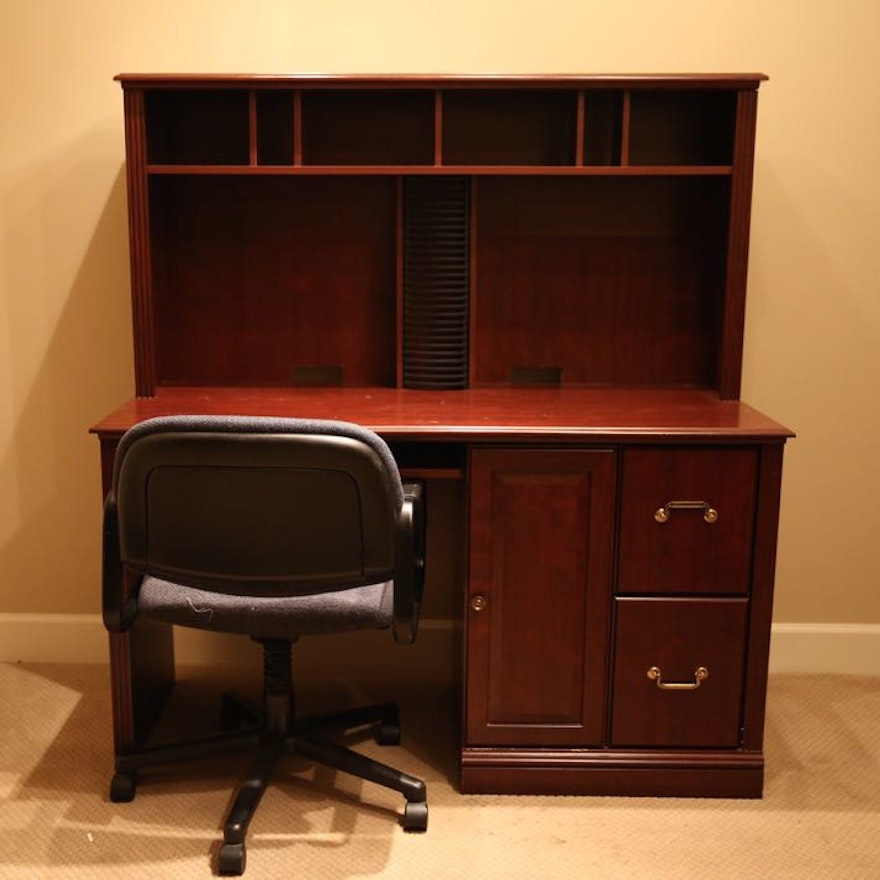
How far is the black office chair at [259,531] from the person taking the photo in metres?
1.67

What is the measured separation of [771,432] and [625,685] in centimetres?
60

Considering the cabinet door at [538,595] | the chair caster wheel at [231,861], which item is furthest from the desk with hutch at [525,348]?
the chair caster wheel at [231,861]

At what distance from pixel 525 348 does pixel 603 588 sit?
2.32 feet

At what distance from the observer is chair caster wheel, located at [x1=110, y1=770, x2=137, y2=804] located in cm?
212

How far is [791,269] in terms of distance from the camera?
2.59 meters

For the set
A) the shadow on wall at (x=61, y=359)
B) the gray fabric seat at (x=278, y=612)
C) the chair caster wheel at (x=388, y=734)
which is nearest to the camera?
the gray fabric seat at (x=278, y=612)

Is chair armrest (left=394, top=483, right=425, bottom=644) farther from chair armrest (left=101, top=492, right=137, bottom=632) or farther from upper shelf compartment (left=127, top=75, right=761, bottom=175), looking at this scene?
upper shelf compartment (left=127, top=75, right=761, bottom=175)

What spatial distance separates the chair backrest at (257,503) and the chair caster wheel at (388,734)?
714 millimetres

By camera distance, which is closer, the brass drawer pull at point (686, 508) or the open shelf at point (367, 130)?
the brass drawer pull at point (686, 508)

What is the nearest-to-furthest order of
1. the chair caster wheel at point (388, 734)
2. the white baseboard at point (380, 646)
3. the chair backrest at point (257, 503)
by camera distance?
the chair backrest at point (257, 503) < the chair caster wheel at point (388, 734) < the white baseboard at point (380, 646)

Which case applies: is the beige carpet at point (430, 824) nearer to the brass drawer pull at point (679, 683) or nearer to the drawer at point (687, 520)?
the brass drawer pull at point (679, 683)

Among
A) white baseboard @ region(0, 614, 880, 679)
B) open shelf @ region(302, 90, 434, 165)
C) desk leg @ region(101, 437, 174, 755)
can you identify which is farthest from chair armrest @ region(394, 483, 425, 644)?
open shelf @ region(302, 90, 434, 165)

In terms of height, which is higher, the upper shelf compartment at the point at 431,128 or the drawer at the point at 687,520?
the upper shelf compartment at the point at 431,128

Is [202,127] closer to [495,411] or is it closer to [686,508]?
[495,411]
